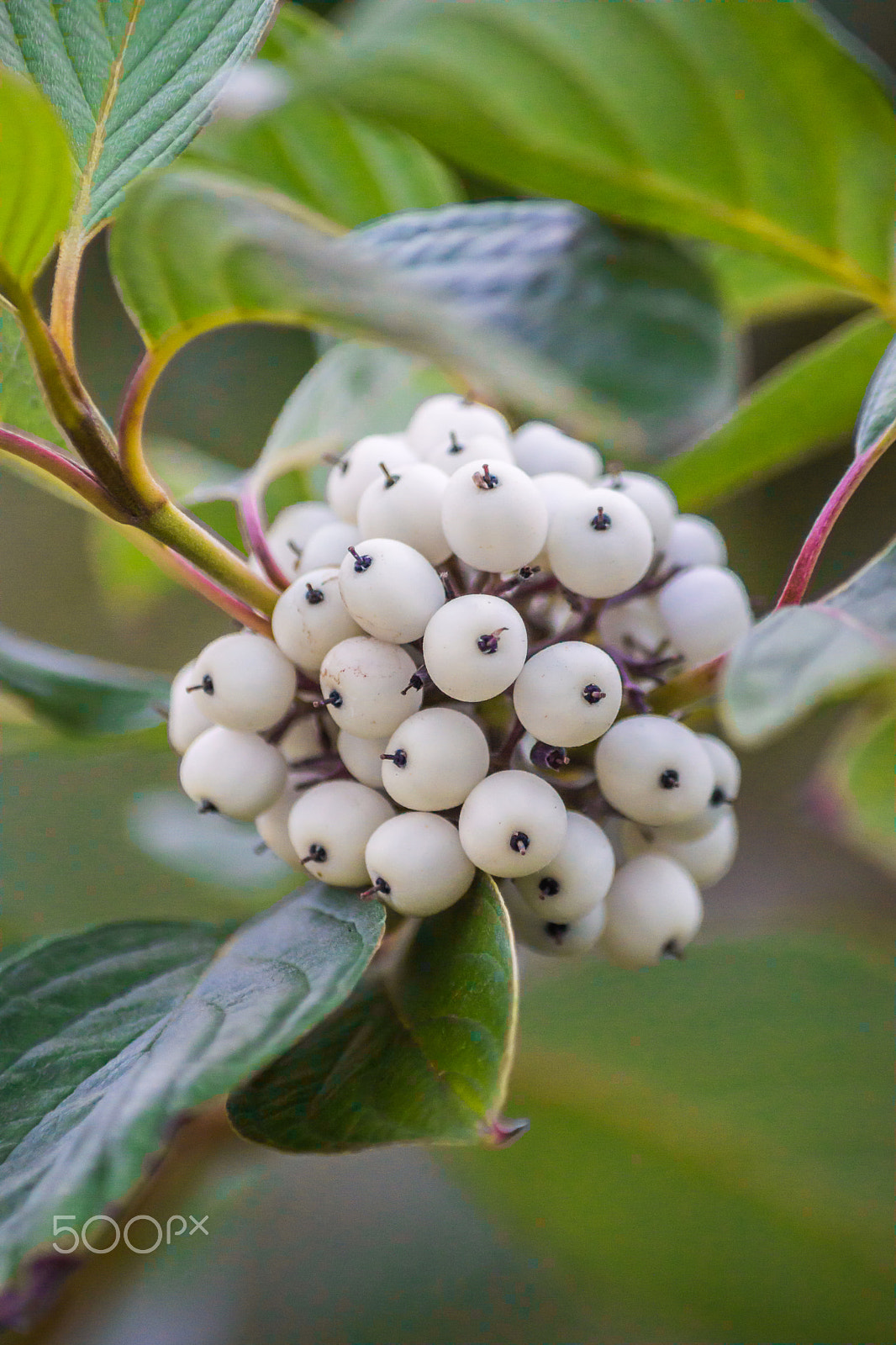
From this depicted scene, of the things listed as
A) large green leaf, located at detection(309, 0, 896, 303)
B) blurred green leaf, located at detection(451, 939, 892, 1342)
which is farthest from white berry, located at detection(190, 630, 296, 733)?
blurred green leaf, located at detection(451, 939, 892, 1342)

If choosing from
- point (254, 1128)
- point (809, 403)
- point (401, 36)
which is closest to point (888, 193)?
point (809, 403)

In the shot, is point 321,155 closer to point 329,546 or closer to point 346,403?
point 346,403

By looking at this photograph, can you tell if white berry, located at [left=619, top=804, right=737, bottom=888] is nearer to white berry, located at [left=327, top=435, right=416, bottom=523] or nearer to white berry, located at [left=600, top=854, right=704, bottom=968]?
white berry, located at [left=600, top=854, right=704, bottom=968]

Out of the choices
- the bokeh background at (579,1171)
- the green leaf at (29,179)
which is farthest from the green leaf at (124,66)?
the bokeh background at (579,1171)

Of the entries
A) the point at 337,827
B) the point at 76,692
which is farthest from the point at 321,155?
the point at 337,827

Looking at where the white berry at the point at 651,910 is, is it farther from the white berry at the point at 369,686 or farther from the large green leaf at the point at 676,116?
the large green leaf at the point at 676,116

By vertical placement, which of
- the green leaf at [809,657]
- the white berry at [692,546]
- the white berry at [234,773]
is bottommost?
the white berry at [234,773]
